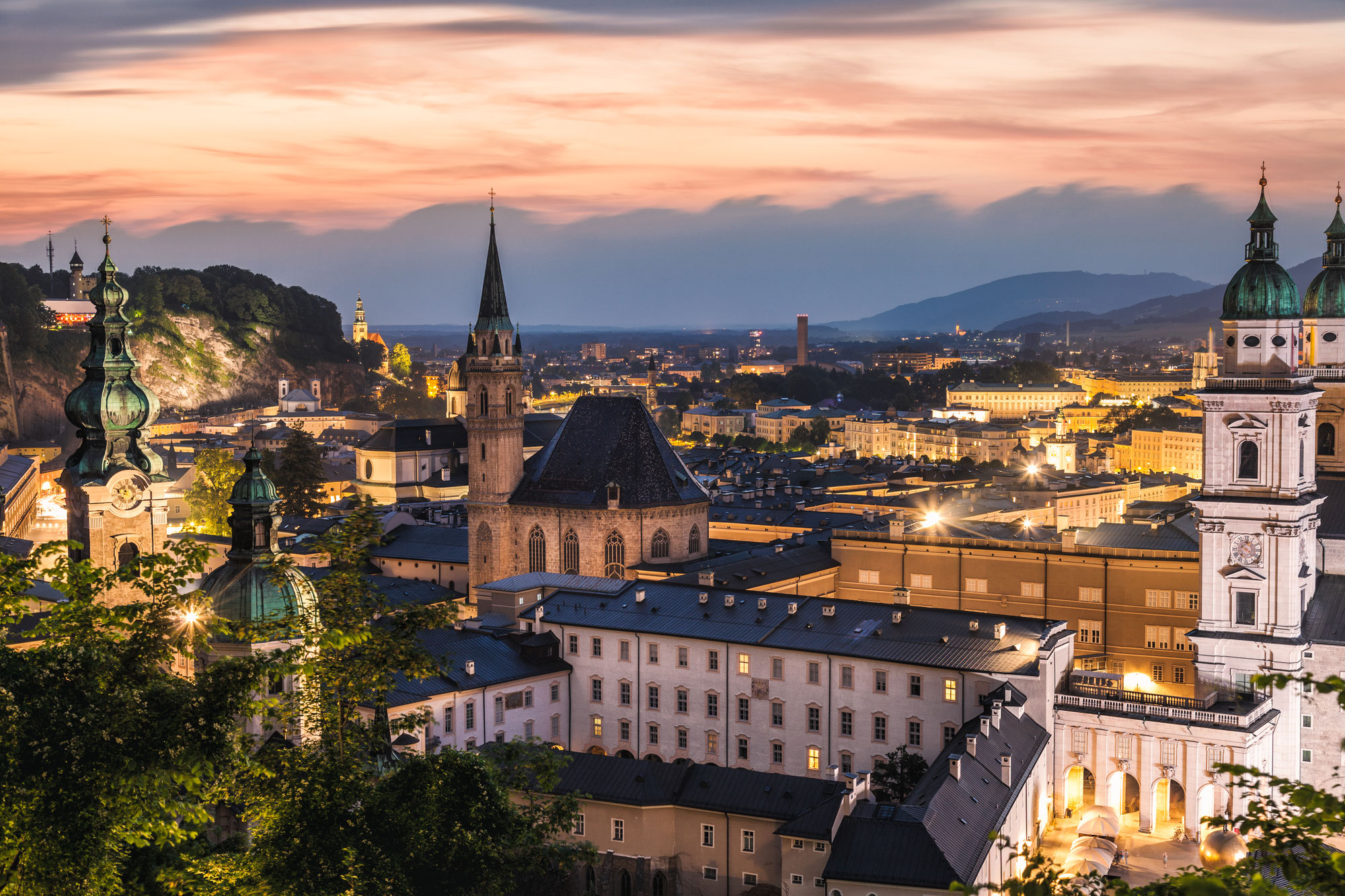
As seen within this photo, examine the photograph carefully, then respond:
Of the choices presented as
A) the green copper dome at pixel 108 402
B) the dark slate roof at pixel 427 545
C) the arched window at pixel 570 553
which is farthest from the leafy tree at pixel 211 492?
the green copper dome at pixel 108 402

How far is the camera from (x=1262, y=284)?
56500 mm

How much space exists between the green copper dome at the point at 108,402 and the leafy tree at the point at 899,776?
85.8 feet

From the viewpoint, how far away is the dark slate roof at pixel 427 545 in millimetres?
95500

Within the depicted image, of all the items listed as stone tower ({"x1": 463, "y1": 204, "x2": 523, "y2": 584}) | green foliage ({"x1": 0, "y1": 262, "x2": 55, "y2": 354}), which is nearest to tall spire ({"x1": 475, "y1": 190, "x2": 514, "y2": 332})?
stone tower ({"x1": 463, "y1": 204, "x2": 523, "y2": 584})

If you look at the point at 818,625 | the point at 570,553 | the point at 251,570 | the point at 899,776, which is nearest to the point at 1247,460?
the point at 818,625

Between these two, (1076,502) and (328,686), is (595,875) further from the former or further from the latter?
(1076,502)

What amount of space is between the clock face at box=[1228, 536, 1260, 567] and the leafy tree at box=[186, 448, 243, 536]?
80.9m

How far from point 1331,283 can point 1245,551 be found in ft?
56.3

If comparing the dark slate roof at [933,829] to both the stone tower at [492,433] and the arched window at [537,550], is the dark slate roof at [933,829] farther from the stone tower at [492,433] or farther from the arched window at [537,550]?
the stone tower at [492,433]

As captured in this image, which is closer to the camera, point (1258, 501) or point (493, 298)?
point (1258, 501)

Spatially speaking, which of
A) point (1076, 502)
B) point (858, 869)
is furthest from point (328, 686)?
point (1076, 502)

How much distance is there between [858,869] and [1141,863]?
12838mm

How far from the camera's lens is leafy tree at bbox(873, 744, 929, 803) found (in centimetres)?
5272

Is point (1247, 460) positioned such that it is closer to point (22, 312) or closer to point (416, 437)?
point (416, 437)
